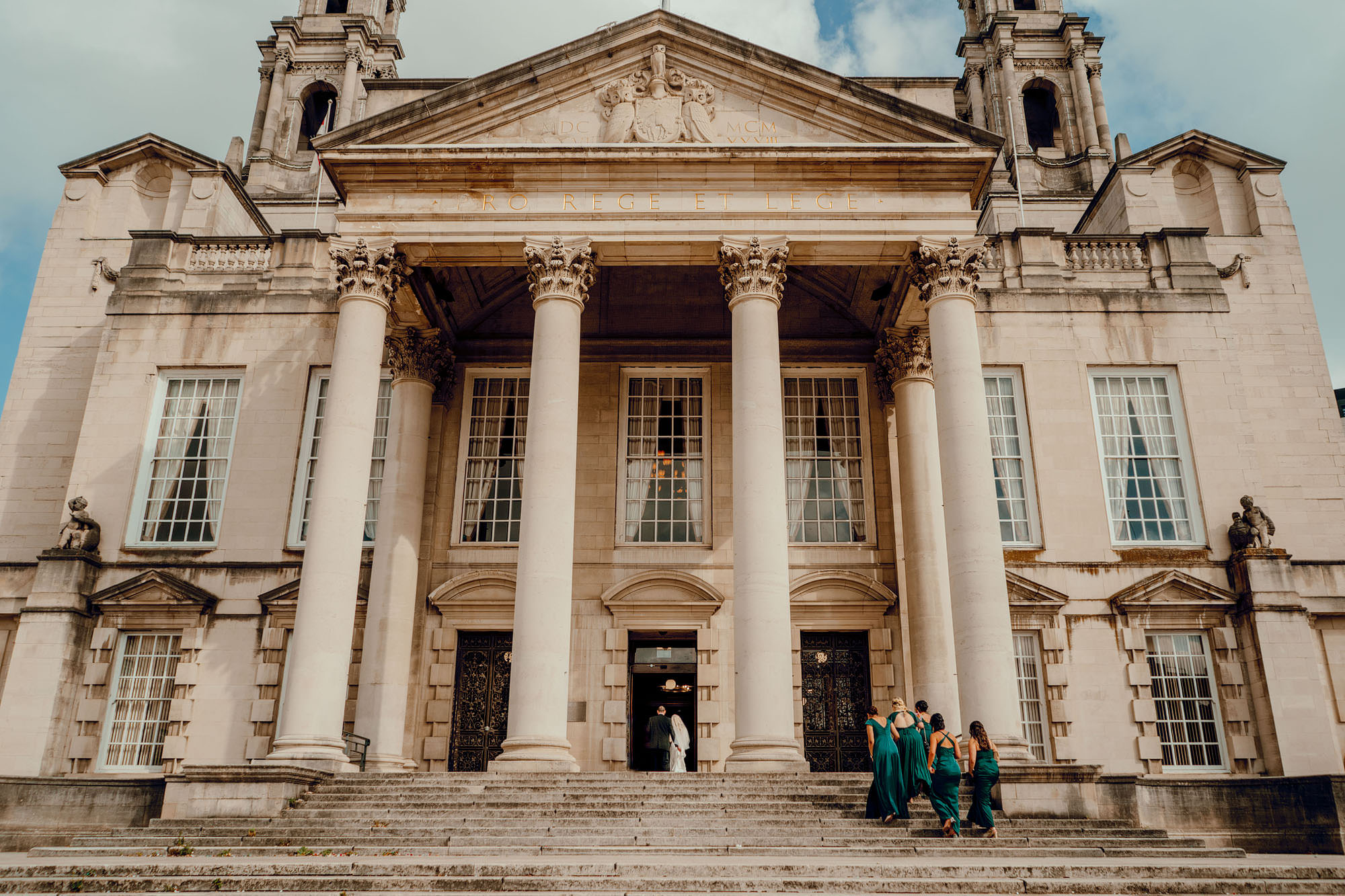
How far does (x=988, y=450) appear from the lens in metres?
16.7

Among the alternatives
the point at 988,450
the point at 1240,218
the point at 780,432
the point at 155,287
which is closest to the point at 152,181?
the point at 155,287

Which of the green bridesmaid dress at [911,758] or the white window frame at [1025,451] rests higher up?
the white window frame at [1025,451]

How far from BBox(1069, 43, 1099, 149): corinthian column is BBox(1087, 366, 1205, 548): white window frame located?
68.2 feet

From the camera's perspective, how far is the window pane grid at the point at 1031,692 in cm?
1950

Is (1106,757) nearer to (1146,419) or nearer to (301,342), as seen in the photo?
(1146,419)

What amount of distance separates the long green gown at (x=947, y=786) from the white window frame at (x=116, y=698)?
50.8 ft

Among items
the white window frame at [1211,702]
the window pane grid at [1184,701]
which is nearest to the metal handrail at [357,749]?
the white window frame at [1211,702]

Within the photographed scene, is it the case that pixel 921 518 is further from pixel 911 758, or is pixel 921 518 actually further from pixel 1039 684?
pixel 911 758

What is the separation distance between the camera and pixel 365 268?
706 inches

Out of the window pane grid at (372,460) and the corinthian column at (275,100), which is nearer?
the window pane grid at (372,460)

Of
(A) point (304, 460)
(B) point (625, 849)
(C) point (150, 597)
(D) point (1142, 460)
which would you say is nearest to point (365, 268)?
(A) point (304, 460)

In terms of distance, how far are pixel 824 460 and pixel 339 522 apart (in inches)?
420

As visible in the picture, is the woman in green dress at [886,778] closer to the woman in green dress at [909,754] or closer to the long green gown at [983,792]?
the woman in green dress at [909,754]

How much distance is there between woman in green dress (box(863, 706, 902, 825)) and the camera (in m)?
12.6
